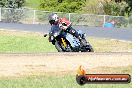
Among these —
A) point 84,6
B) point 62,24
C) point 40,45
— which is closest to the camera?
point 62,24

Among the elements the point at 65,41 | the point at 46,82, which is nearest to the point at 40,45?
the point at 65,41

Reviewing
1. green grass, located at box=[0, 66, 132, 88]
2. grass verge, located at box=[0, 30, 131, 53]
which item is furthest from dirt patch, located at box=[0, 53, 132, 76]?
grass verge, located at box=[0, 30, 131, 53]

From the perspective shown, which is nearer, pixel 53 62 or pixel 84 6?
pixel 53 62

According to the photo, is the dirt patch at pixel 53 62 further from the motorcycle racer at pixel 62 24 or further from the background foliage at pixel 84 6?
the background foliage at pixel 84 6

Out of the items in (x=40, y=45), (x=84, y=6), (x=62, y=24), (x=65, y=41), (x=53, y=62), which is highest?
(x=53, y=62)

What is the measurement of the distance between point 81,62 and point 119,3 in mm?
43300

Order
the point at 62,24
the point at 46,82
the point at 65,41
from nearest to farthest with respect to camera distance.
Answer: the point at 46,82 < the point at 62,24 < the point at 65,41

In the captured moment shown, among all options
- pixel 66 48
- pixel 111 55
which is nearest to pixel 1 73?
A: pixel 111 55

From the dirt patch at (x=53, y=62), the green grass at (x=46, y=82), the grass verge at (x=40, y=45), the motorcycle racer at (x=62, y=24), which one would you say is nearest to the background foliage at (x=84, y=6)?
the grass verge at (x=40, y=45)

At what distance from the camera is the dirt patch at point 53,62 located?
31.1 ft

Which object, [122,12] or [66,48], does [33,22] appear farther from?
[66,48]

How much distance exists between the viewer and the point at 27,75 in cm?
976

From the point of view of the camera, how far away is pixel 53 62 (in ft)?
31.5

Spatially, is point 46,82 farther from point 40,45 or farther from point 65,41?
point 40,45
